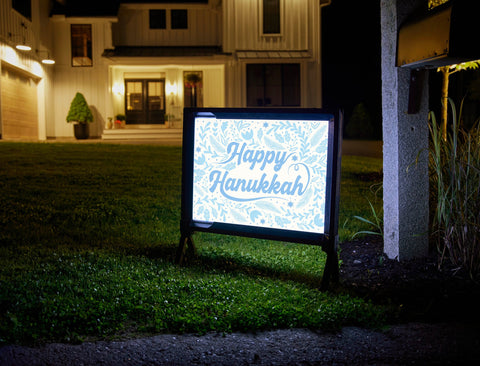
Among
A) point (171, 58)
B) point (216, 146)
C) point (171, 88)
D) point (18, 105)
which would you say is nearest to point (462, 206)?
point (216, 146)

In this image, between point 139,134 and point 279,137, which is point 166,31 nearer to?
point 139,134

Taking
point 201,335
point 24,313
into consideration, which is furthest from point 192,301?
point 24,313

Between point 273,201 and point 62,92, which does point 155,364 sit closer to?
point 273,201

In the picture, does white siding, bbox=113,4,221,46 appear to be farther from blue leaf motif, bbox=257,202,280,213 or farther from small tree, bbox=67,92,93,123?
blue leaf motif, bbox=257,202,280,213

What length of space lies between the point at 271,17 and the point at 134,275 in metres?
23.3

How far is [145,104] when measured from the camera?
26.7m

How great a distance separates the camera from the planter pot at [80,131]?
75.6 feet

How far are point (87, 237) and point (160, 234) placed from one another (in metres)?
0.77

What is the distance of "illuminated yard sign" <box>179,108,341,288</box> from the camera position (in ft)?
12.7

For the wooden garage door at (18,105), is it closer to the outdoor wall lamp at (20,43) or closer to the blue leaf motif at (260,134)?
the outdoor wall lamp at (20,43)

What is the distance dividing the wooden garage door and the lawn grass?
13718 millimetres

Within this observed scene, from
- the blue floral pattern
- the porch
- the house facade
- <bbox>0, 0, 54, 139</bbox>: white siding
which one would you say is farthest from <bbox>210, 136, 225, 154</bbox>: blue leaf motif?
the house facade

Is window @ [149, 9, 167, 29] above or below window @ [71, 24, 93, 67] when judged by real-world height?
above

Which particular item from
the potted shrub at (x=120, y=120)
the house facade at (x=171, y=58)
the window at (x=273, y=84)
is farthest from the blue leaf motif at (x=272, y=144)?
the window at (x=273, y=84)
